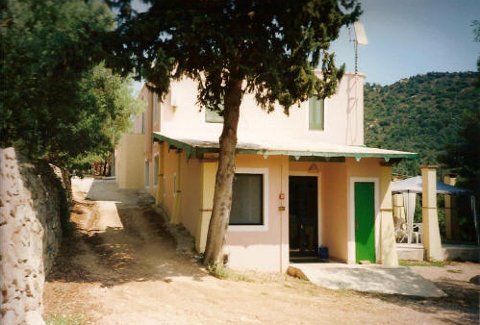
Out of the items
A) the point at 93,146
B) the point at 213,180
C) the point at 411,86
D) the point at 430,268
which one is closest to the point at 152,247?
the point at 213,180

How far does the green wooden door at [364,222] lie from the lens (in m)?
13.0

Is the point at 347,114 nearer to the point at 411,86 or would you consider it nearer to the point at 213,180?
the point at 213,180

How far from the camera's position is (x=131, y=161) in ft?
77.7

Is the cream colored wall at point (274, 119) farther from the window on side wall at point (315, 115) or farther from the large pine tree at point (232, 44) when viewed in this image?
the large pine tree at point (232, 44)

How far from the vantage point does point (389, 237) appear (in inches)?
514

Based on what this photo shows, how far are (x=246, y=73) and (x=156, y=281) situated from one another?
5210mm

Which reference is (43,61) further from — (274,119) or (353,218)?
(274,119)

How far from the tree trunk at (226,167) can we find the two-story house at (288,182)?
2.93 ft

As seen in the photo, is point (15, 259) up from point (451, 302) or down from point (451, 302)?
up

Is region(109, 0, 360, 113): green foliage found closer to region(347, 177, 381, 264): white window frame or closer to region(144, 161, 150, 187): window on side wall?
region(347, 177, 381, 264): white window frame

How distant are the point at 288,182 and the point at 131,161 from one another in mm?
13091

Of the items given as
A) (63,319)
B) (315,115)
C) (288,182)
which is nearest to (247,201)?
(288,182)

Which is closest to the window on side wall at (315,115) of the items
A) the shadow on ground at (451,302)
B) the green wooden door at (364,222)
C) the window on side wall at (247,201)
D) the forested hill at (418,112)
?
the green wooden door at (364,222)

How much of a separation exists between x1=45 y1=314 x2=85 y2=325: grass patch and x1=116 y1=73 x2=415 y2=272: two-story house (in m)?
5.22
